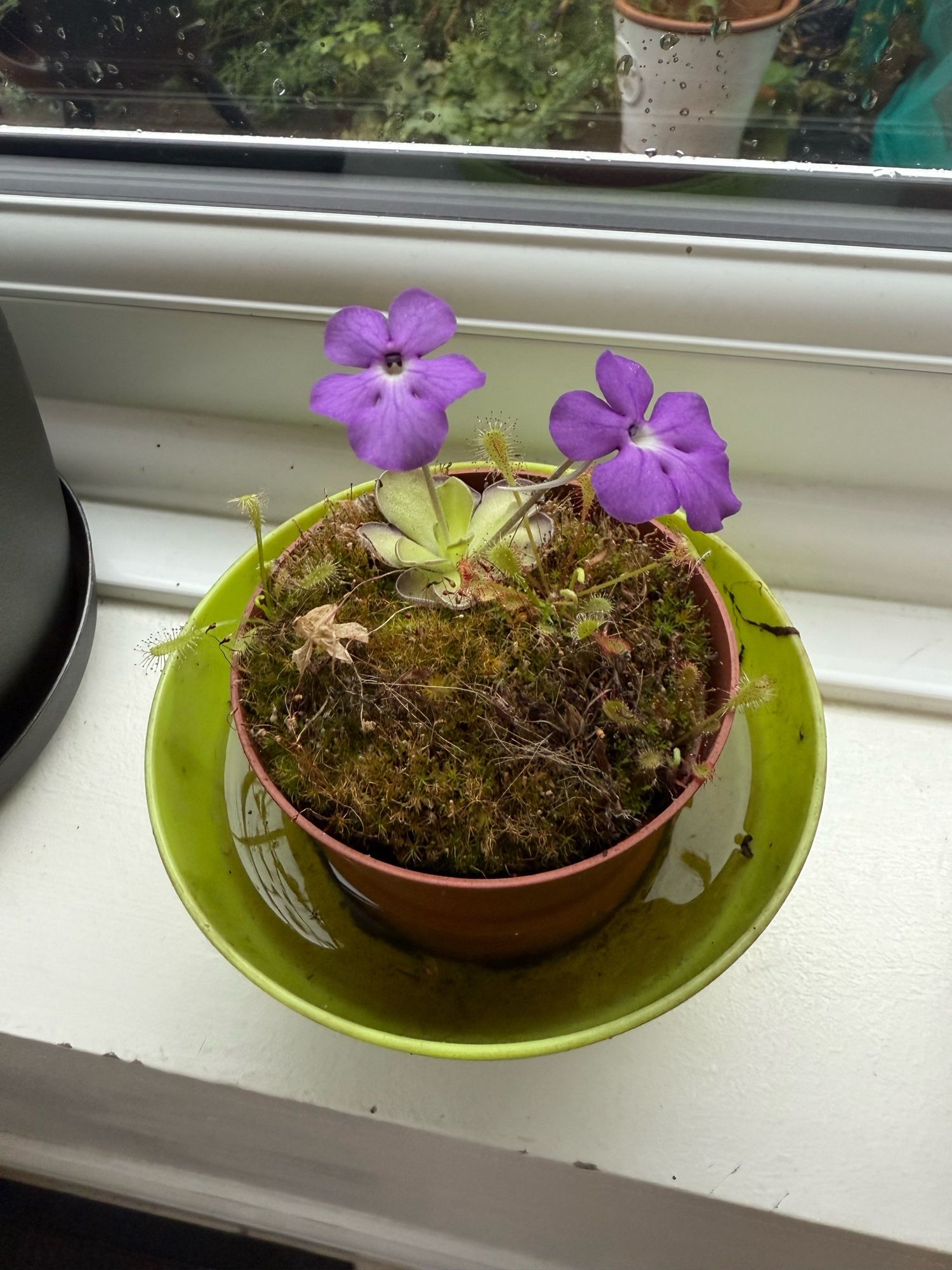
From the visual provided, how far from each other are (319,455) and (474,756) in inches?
15.1

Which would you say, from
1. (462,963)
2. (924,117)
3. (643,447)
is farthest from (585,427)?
(924,117)

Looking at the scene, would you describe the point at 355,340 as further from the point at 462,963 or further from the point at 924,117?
the point at 924,117

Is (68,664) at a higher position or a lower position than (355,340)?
lower

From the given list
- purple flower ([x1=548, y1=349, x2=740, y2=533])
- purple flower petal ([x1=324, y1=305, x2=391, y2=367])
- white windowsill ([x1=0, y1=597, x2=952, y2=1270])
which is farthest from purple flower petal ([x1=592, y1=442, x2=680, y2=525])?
white windowsill ([x1=0, y1=597, x2=952, y2=1270])

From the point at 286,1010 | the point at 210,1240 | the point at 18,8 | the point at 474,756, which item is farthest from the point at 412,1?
the point at 210,1240

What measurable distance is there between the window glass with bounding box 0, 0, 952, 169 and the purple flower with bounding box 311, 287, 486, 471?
0.33 meters

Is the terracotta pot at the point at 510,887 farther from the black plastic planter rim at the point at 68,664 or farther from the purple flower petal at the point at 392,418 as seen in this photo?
the black plastic planter rim at the point at 68,664

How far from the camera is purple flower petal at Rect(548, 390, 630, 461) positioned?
368 millimetres

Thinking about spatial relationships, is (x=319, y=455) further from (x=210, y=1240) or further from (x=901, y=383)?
(x=210, y=1240)

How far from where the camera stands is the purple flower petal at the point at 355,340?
389 mm

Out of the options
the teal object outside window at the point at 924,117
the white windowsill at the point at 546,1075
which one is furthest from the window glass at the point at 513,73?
the white windowsill at the point at 546,1075

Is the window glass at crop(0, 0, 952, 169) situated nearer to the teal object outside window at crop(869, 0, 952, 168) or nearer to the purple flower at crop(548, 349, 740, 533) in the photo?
the teal object outside window at crop(869, 0, 952, 168)

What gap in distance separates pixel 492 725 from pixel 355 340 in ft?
0.61

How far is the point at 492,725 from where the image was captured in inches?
16.8
